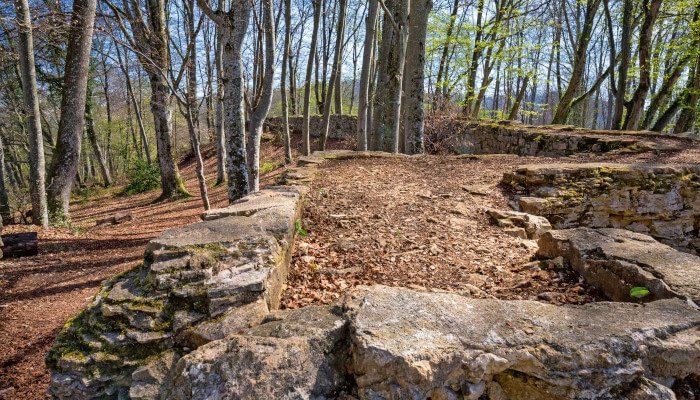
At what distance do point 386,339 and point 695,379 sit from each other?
4.94 feet

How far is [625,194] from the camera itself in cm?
564

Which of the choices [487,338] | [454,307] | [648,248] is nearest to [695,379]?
[487,338]

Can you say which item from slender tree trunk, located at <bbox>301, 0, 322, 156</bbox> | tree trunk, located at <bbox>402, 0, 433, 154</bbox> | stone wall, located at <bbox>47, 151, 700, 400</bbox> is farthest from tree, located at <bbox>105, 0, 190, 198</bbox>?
stone wall, located at <bbox>47, 151, 700, 400</bbox>

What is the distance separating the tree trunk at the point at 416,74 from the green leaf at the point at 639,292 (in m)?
6.37

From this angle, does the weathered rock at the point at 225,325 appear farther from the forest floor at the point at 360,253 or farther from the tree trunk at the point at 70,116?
the tree trunk at the point at 70,116

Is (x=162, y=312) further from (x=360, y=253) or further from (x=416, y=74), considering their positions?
(x=416, y=74)

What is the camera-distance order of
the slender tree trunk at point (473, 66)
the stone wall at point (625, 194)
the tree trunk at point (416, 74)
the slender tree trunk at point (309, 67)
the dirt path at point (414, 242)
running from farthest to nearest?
the slender tree trunk at point (473, 66) < the slender tree trunk at point (309, 67) < the tree trunk at point (416, 74) < the stone wall at point (625, 194) < the dirt path at point (414, 242)

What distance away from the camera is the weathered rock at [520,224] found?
408cm

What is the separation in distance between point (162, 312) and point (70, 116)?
6647mm

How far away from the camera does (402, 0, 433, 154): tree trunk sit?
7.43 metres

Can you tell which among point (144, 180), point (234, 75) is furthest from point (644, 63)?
point (144, 180)

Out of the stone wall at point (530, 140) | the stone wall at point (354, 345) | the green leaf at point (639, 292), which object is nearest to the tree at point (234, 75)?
the stone wall at point (354, 345)

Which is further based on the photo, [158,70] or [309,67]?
[309,67]

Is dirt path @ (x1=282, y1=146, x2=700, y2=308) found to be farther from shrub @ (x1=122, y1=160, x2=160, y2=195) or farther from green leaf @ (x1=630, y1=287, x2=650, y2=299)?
shrub @ (x1=122, y1=160, x2=160, y2=195)
